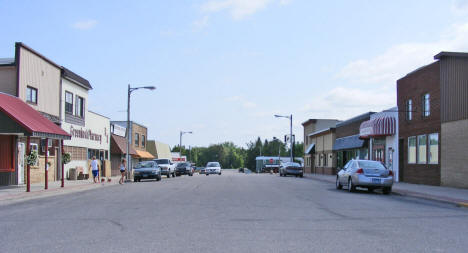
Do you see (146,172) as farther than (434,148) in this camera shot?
Yes

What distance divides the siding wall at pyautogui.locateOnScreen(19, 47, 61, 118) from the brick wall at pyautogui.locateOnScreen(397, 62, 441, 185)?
21917mm

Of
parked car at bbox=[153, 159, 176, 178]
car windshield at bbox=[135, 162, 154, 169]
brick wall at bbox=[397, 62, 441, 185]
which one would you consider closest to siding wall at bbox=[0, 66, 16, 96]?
car windshield at bbox=[135, 162, 154, 169]

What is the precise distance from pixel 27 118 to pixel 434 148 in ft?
68.9

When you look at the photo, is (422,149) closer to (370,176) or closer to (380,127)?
(380,127)

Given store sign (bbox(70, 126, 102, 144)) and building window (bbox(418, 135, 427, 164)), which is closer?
building window (bbox(418, 135, 427, 164))

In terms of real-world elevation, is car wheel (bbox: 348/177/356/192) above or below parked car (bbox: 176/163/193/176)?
above

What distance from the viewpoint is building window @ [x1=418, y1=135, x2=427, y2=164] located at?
92.2 ft

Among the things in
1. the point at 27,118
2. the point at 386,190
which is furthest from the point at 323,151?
the point at 27,118

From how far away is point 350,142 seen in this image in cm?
4394

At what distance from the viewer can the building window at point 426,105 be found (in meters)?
27.8

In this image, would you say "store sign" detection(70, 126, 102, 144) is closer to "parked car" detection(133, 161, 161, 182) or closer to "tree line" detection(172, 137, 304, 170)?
"parked car" detection(133, 161, 161, 182)

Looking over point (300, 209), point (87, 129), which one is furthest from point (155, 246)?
point (87, 129)

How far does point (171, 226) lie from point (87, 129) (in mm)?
28451

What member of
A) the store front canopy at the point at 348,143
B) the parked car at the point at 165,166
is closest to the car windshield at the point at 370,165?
the store front canopy at the point at 348,143
